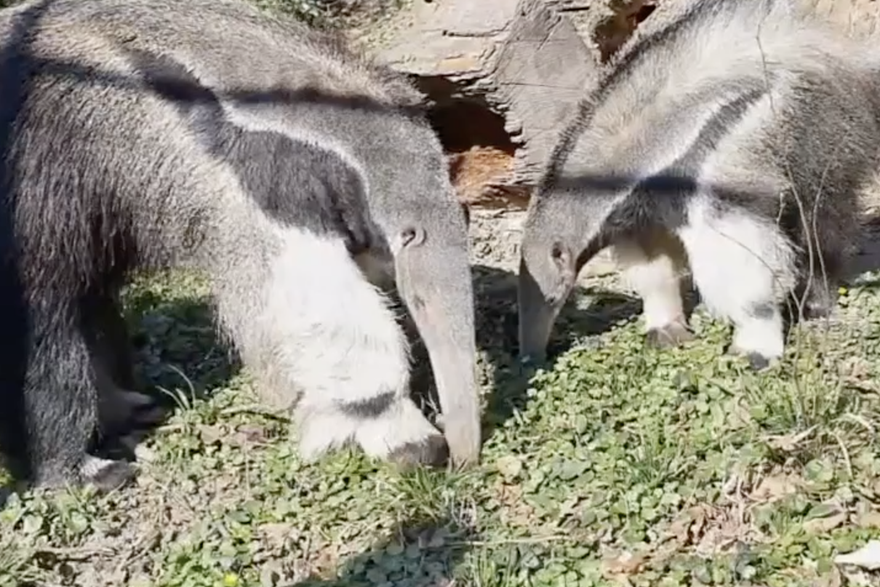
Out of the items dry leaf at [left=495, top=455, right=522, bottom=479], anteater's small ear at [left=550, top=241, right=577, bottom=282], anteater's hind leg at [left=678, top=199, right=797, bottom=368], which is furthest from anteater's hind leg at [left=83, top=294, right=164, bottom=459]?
anteater's hind leg at [left=678, top=199, right=797, bottom=368]

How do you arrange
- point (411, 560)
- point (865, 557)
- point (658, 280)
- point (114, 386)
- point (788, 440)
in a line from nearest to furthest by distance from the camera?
point (865, 557) → point (411, 560) → point (788, 440) → point (114, 386) → point (658, 280)

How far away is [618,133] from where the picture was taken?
5.95 metres

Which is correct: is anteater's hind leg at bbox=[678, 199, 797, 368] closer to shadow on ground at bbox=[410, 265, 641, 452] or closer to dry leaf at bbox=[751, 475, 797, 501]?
shadow on ground at bbox=[410, 265, 641, 452]

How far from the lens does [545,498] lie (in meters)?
4.48

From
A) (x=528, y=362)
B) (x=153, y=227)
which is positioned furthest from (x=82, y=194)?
(x=528, y=362)

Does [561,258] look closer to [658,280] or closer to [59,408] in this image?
[658,280]

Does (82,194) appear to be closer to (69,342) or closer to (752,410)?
(69,342)

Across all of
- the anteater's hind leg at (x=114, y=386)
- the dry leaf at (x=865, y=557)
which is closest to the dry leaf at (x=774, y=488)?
the dry leaf at (x=865, y=557)

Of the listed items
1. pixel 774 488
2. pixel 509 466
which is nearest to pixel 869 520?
pixel 774 488

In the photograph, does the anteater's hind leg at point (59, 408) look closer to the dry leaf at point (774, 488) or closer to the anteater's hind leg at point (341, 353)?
the anteater's hind leg at point (341, 353)

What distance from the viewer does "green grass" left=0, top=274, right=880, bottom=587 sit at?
13.3ft

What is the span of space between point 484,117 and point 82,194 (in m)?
3.32

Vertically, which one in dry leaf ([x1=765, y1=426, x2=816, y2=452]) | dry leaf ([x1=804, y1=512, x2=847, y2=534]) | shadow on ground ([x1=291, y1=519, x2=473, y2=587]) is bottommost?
shadow on ground ([x1=291, y1=519, x2=473, y2=587])

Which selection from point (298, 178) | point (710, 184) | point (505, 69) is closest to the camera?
point (298, 178)
